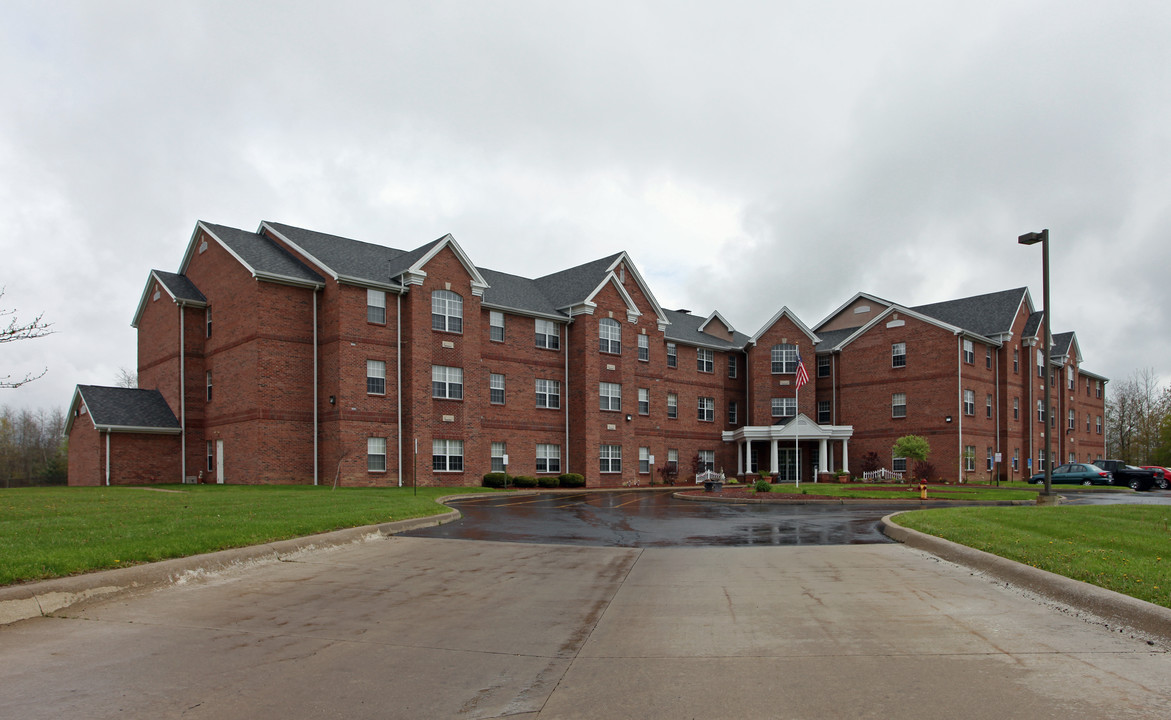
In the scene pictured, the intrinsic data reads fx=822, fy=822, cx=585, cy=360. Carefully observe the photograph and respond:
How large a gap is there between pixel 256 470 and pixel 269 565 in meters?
23.4

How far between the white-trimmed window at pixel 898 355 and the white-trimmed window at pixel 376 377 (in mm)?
31535

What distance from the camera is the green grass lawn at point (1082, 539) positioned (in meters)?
9.09

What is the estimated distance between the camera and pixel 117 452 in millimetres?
35531

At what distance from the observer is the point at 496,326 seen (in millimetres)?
41375

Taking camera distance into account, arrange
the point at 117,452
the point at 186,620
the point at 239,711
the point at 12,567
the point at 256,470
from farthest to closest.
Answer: the point at 117,452 < the point at 256,470 < the point at 12,567 < the point at 186,620 < the point at 239,711

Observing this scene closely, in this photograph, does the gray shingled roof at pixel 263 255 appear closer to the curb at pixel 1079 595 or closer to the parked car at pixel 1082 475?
the curb at pixel 1079 595

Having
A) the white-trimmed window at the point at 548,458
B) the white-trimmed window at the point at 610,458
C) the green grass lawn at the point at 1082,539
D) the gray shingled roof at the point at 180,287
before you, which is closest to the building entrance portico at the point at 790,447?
the white-trimmed window at the point at 610,458

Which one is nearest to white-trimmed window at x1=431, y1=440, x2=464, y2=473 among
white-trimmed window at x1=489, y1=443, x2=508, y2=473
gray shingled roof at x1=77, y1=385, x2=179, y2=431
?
white-trimmed window at x1=489, y1=443, x2=508, y2=473

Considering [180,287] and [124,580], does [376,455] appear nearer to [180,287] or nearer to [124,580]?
[180,287]

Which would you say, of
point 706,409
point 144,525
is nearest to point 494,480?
point 706,409

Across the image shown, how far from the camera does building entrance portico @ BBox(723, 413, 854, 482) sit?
165ft

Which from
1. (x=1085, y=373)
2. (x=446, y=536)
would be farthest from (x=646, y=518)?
(x=1085, y=373)

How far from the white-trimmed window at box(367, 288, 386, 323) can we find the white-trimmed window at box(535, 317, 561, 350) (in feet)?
31.7

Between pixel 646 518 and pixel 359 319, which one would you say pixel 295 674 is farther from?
pixel 359 319
